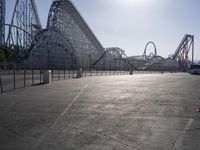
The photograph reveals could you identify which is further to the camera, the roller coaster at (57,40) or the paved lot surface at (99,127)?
the roller coaster at (57,40)

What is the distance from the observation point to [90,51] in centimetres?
11012

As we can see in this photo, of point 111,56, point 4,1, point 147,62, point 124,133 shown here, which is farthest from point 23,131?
point 147,62

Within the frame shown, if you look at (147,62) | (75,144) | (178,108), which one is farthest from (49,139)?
(147,62)

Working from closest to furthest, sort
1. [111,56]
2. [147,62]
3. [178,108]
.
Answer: [178,108], [111,56], [147,62]

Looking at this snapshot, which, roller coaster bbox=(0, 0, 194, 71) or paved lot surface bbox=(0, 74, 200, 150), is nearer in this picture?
paved lot surface bbox=(0, 74, 200, 150)

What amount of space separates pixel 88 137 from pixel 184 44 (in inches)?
5236

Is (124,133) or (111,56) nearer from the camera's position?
(124,133)

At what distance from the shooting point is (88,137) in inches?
356

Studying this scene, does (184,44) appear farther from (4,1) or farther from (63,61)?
(4,1)

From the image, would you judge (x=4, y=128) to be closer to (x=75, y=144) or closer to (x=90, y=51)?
(x=75, y=144)

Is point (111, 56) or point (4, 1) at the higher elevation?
point (4, 1)

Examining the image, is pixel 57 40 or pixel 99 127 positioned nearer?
pixel 99 127

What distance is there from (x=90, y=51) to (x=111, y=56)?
26.3 metres

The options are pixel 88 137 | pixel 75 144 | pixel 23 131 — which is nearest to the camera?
pixel 75 144
